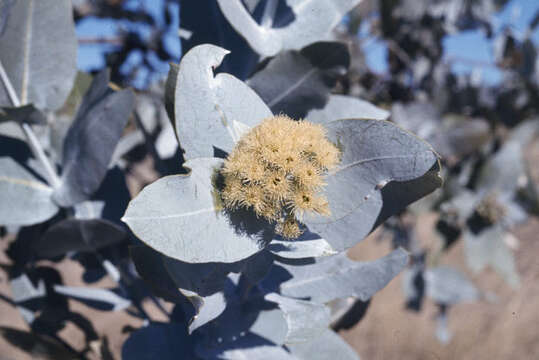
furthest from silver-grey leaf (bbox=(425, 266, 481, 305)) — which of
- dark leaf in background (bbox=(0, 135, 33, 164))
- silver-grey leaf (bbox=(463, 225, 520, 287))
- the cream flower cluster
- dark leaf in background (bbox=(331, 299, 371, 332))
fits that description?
dark leaf in background (bbox=(0, 135, 33, 164))

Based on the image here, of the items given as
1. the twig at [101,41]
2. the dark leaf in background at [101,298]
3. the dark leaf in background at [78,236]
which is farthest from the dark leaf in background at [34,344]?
the twig at [101,41]

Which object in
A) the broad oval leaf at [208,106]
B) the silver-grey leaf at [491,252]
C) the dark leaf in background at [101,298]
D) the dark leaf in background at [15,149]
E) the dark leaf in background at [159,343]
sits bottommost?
the silver-grey leaf at [491,252]

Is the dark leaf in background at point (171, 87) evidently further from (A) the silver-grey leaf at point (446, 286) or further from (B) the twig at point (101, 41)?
(A) the silver-grey leaf at point (446, 286)

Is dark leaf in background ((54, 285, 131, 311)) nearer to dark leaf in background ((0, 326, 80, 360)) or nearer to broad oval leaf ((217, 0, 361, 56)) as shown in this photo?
dark leaf in background ((0, 326, 80, 360))

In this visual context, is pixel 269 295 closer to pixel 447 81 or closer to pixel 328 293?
pixel 328 293

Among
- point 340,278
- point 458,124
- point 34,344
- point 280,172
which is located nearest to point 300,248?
point 280,172

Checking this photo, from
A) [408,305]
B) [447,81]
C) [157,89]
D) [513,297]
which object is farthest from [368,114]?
[513,297]

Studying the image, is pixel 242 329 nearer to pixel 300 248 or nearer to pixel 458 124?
pixel 300 248
